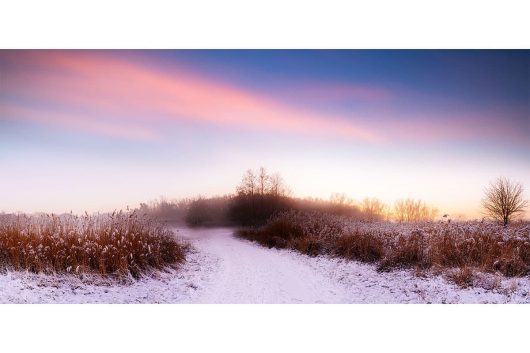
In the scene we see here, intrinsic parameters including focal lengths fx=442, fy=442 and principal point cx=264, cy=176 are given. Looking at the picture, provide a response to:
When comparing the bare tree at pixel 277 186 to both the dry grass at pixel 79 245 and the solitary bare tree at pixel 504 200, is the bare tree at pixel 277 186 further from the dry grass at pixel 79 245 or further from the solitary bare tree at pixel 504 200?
the solitary bare tree at pixel 504 200

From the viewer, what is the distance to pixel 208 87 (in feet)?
32.3

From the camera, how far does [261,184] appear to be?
10.2 metres

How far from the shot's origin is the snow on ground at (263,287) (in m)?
7.46

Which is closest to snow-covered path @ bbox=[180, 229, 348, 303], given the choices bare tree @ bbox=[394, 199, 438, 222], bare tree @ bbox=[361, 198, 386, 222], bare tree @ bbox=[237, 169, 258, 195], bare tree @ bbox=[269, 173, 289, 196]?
bare tree @ bbox=[237, 169, 258, 195]

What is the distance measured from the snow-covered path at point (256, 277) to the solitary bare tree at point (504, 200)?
371 centimetres

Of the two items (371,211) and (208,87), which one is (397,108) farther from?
(208,87)

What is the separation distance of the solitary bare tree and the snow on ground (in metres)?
1.82

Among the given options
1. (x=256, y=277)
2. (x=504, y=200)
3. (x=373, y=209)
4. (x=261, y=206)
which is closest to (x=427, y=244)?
(x=373, y=209)

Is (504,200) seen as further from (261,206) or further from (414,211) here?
(261,206)

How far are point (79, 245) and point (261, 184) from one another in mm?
4036

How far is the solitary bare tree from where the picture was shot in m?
9.14

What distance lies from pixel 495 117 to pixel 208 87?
624 cm

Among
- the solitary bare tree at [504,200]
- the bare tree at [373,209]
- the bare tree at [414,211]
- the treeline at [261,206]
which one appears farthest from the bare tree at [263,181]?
the solitary bare tree at [504,200]
